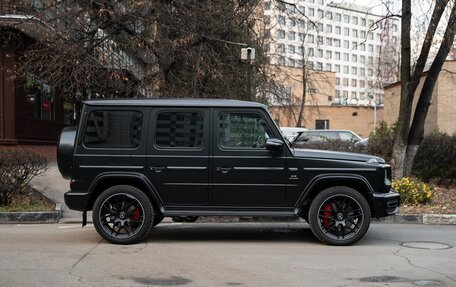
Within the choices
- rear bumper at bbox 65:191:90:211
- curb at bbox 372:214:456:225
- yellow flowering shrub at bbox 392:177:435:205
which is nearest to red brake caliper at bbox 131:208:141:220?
rear bumper at bbox 65:191:90:211

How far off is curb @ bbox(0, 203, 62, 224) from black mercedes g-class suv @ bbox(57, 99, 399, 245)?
9.29ft

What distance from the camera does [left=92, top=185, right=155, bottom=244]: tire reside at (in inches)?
308

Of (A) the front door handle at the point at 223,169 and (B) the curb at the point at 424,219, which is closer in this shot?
(A) the front door handle at the point at 223,169

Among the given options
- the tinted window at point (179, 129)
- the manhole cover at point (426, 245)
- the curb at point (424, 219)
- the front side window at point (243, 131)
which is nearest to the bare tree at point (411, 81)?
the curb at point (424, 219)

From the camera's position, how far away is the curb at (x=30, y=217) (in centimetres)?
1021

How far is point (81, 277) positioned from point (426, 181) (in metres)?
10.5

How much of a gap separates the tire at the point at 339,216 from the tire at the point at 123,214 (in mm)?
2476

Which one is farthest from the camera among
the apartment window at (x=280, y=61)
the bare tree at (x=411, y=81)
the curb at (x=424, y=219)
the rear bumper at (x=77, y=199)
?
the apartment window at (x=280, y=61)

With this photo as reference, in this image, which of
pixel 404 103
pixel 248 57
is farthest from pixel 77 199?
pixel 248 57

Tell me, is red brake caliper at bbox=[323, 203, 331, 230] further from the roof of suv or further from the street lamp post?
the street lamp post

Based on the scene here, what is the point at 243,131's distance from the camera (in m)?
7.95

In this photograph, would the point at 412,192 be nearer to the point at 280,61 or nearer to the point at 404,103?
the point at 404,103

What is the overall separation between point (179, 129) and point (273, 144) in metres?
1.45

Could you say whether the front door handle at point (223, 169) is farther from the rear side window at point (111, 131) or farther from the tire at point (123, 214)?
the rear side window at point (111, 131)
